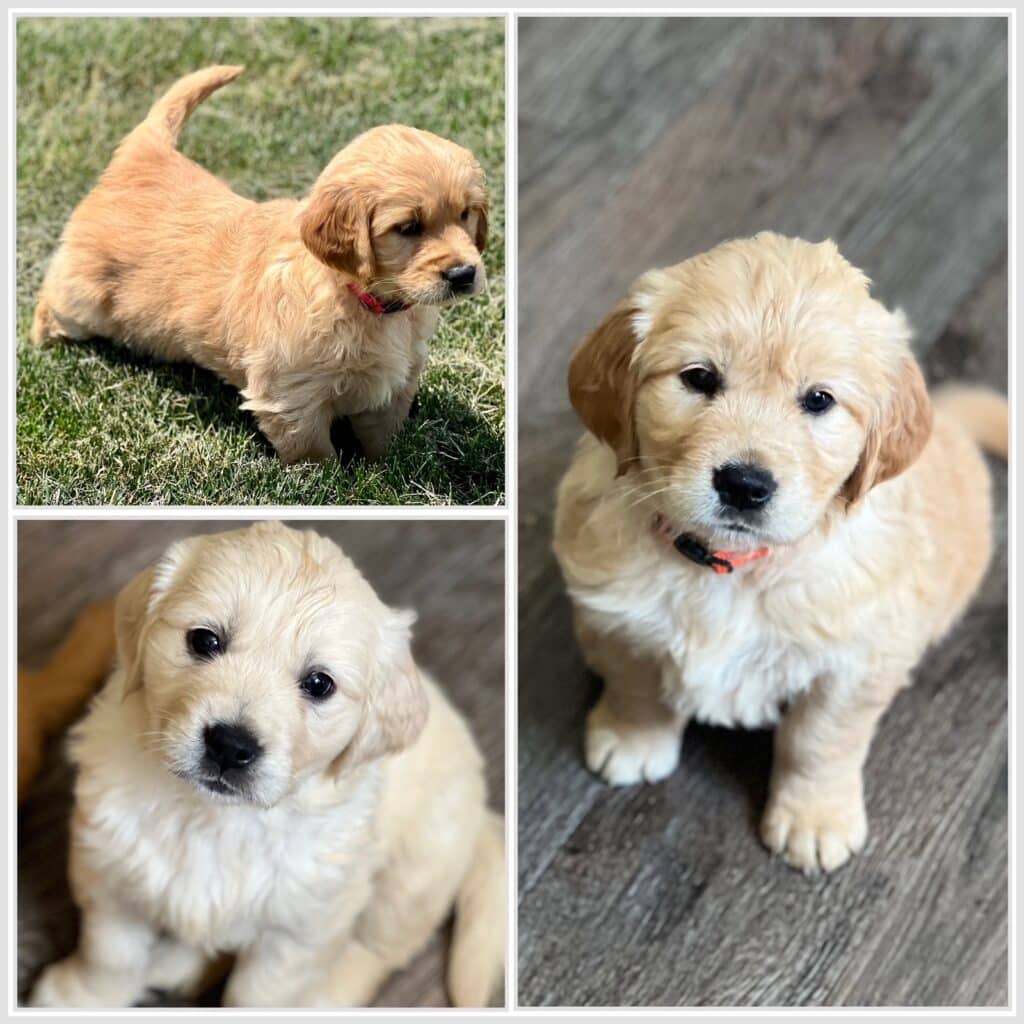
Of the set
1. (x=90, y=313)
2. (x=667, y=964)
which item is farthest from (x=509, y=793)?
(x=90, y=313)

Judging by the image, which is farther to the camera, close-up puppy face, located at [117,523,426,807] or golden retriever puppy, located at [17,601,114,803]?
golden retriever puppy, located at [17,601,114,803]

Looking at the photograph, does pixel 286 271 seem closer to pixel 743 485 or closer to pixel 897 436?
pixel 743 485

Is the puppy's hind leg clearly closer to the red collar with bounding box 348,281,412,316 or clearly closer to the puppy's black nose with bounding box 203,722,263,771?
the puppy's black nose with bounding box 203,722,263,771

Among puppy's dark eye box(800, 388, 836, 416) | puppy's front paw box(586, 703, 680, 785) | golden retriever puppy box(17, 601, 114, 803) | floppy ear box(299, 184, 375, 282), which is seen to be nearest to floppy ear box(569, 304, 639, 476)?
puppy's dark eye box(800, 388, 836, 416)

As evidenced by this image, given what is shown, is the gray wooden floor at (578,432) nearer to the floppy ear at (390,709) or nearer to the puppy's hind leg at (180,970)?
the puppy's hind leg at (180,970)

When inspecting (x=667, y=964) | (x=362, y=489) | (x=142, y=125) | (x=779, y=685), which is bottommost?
(x=667, y=964)

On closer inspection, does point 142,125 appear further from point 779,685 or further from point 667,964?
point 667,964
